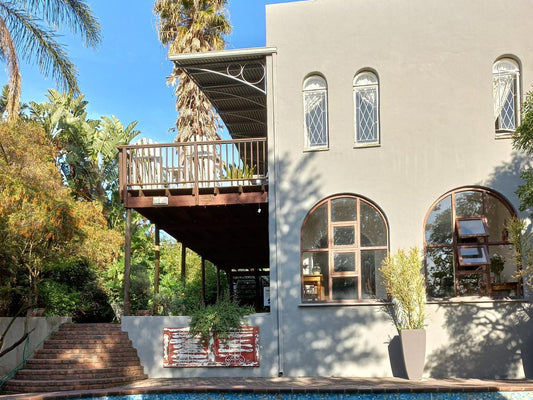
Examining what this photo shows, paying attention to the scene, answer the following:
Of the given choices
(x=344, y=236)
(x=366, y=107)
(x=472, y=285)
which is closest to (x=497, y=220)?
(x=472, y=285)

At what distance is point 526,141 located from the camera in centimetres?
1052

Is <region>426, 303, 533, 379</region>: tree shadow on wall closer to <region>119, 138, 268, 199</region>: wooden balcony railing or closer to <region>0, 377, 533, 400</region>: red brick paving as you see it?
<region>0, 377, 533, 400</region>: red brick paving

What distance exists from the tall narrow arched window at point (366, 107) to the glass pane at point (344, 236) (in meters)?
1.75

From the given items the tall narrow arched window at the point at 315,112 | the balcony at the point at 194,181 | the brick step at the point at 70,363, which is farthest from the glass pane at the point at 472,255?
the brick step at the point at 70,363

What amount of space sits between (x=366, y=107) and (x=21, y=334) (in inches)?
349

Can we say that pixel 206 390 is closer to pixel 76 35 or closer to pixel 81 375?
pixel 81 375

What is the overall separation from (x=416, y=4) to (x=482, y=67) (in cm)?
186

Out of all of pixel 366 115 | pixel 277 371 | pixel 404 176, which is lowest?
pixel 277 371

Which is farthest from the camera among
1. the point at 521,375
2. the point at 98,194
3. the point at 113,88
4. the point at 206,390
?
the point at 113,88

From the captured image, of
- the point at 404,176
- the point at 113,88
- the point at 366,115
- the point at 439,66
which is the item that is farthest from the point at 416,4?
the point at 113,88

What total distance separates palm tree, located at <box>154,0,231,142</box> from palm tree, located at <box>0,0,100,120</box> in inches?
381

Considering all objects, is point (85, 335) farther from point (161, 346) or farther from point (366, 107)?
point (366, 107)

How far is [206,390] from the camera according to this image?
9.82 meters

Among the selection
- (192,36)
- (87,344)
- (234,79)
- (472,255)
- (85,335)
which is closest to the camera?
(472,255)
